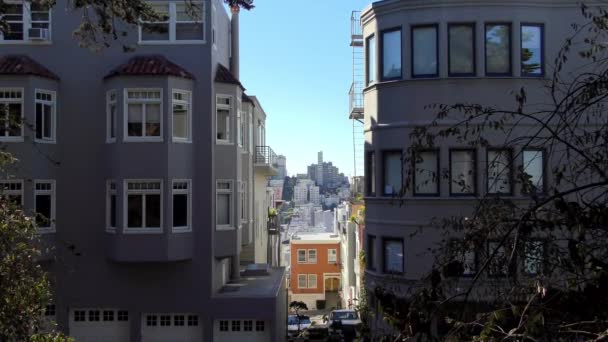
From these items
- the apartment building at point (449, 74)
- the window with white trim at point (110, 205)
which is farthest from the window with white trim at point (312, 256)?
the apartment building at point (449, 74)

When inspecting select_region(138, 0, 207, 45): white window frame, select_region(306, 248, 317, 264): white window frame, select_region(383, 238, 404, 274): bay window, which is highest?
select_region(138, 0, 207, 45): white window frame

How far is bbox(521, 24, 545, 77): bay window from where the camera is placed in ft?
53.6

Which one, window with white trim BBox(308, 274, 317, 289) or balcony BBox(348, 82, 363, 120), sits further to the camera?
window with white trim BBox(308, 274, 317, 289)

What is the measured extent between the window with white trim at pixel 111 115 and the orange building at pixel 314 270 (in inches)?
1693

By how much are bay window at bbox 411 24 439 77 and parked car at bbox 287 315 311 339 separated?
16.4 meters

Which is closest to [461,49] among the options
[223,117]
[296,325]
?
[223,117]

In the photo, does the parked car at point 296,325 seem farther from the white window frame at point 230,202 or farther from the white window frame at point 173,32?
the white window frame at point 173,32

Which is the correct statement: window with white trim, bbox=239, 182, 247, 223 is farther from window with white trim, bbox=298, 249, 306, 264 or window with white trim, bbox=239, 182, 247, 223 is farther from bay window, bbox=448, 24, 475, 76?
window with white trim, bbox=298, 249, 306, 264

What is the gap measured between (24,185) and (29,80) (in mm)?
2939

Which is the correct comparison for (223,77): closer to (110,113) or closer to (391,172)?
(110,113)

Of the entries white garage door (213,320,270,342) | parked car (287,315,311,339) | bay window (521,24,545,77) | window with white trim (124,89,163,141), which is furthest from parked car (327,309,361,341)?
bay window (521,24,545,77)

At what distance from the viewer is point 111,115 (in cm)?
1972

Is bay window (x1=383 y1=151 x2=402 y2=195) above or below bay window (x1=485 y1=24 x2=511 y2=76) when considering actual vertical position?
below

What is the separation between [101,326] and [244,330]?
13.9 feet
